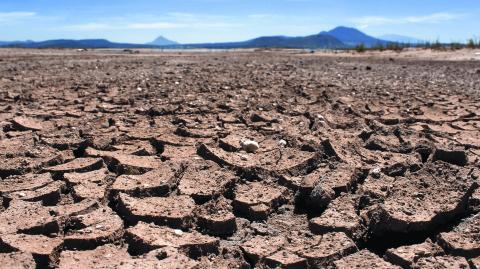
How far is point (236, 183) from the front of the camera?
255cm

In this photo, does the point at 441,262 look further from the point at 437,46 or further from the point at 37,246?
the point at 437,46

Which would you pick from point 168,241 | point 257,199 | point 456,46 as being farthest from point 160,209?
point 456,46

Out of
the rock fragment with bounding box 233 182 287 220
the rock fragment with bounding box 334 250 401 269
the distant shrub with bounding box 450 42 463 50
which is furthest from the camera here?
the distant shrub with bounding box 450 42 463 50

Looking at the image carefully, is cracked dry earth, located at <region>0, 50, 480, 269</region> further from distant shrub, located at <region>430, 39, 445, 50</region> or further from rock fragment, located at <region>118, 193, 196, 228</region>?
distant shrub, located at <region>430, 39, 445, 50</region>

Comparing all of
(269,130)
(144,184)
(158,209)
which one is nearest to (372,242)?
(158,209)

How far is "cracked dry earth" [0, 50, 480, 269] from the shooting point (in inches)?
73.1

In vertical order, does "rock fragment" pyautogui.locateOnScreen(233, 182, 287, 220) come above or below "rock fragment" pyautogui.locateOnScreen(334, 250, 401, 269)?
above

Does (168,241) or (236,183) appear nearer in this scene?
(168,241)

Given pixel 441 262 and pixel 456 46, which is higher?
pixel 456 46

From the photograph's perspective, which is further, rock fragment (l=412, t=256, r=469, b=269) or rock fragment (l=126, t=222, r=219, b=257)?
rock fragment (l=126, t=222, r=219, b=257)

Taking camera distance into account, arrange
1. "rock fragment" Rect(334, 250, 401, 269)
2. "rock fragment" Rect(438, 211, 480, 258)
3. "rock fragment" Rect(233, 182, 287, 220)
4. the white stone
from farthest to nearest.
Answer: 1. the white stone
2. "rock fragment" Rect(233, 182, 287, 220)
3. "rock fragment" Rect(438, 211, 480, 258)
4. "rock fragment" Rect(334, 250, 401, 269)

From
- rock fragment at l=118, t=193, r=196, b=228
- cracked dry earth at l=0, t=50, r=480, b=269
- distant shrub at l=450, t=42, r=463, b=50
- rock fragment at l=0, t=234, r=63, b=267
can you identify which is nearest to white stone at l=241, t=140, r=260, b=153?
cracked dry earth at l=0, t=50, r=480, b=269

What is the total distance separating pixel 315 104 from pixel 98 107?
6.15 ft

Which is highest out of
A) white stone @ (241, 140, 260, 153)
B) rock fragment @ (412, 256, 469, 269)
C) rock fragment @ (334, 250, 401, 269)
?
white stone @ (241, 140, 260, 153)
